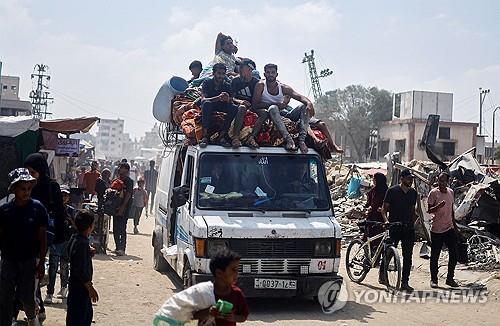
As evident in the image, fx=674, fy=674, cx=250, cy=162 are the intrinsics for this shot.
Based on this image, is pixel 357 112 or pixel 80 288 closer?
pixel 80 288

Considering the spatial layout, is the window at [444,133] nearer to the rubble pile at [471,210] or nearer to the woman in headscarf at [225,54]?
the rubble pile at [471,210]

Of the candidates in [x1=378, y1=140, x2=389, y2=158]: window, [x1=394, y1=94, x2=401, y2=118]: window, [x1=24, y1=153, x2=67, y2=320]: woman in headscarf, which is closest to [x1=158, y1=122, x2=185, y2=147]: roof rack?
[x1=24, y1=153, x2=67, y2=320]: woman in headscarf

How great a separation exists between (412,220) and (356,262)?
152cm

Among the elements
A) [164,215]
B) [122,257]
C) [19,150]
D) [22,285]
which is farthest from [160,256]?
[22,285]

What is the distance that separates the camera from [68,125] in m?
15.1

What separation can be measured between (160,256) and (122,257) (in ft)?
7.63

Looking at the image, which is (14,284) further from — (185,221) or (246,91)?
(246,91)

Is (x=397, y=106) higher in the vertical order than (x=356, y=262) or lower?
higher

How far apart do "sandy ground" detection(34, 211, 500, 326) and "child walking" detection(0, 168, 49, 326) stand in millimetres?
1387

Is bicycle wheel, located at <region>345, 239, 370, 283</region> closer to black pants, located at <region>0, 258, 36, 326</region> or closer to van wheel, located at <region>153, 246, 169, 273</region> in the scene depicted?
van wheel, located at <region>153, 246, 169, 273</region>

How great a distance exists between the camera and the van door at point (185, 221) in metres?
9.37

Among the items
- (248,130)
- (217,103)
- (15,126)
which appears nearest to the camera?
(248,130)

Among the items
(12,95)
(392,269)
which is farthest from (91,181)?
(12,95)

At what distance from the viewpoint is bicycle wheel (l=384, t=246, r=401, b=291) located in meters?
11.0
